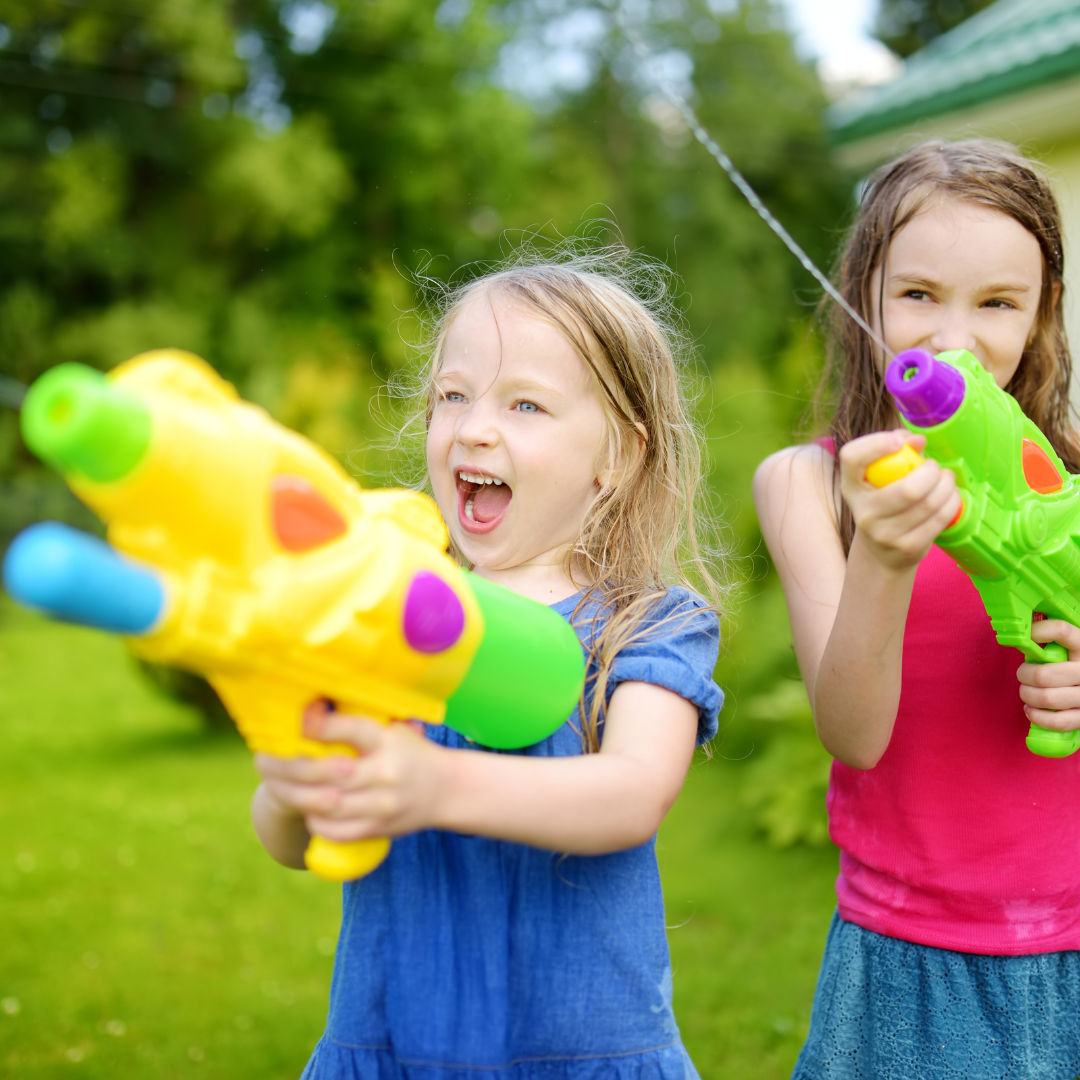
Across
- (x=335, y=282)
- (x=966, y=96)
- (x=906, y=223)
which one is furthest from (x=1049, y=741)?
(x=335, y=282)

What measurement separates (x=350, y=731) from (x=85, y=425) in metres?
0.40

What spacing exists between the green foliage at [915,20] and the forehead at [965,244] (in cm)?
3226

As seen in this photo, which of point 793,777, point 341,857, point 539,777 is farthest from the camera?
point 793,777

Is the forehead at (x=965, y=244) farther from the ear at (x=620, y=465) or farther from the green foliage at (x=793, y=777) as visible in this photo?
the green foliage at (x=793, y=777)

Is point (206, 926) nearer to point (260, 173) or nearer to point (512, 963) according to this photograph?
point (512, 963)

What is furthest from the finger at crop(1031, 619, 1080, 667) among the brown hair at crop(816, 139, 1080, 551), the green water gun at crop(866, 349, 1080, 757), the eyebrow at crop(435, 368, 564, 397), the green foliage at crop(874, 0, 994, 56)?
the green foliage at crop(874, 0, 994, 56)

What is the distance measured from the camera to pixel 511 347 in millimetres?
1757

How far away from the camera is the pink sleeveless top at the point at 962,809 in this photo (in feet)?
6.26

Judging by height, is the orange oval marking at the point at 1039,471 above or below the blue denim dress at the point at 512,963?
above

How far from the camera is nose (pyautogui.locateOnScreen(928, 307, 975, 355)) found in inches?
73.7

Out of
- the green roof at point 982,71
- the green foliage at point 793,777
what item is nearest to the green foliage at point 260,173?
the green roof at point 982,71

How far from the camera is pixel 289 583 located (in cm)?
107

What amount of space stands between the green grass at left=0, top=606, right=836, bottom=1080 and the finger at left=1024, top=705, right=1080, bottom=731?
130 centimetres

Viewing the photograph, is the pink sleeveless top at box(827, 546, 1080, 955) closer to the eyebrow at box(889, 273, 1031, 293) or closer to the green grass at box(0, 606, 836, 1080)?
the eyebrow at box(889, 273, 1031, 293)
